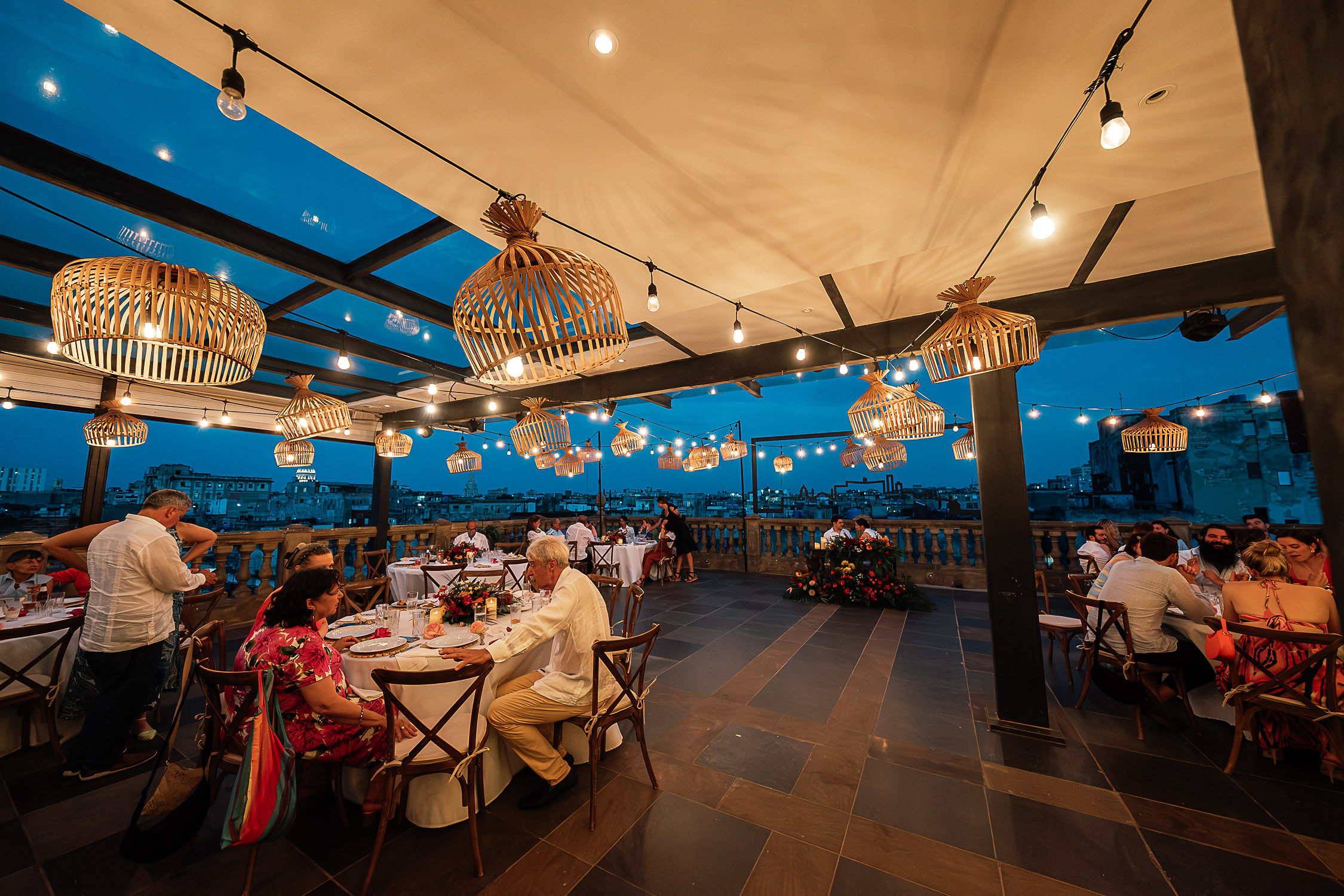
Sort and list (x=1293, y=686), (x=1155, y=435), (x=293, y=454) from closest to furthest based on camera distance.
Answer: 1. (x=1293, y=686)
2. (x=1155, y=435)
3. (x=293, y=454)

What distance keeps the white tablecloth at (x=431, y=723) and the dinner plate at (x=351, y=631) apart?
0.32 meters

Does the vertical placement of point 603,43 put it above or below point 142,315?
above

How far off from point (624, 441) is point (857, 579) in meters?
4.01

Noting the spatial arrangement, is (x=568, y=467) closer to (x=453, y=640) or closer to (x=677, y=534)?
(x=677, y=534)

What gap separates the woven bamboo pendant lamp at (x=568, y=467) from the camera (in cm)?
685

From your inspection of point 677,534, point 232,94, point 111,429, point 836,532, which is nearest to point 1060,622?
point 836,532

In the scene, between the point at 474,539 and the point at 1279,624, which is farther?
the point at 474,539

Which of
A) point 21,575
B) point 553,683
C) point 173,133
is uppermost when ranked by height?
point 173,133

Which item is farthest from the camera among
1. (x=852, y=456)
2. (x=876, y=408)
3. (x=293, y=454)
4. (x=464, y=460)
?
(x=852, y=456)

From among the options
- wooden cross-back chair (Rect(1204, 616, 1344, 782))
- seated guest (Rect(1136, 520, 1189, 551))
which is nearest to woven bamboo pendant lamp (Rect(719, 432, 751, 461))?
seated guest (Rect(1136, 520, 1189, 551))

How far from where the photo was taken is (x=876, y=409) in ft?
12.8

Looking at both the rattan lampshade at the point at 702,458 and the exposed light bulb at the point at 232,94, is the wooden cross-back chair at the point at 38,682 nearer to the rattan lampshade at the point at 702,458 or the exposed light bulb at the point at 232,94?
the exposed light bulb at the point at 232,94

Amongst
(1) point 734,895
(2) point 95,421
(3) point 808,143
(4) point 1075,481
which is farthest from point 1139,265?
(4) point 1075,481

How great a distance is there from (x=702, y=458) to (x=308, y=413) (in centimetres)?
520
